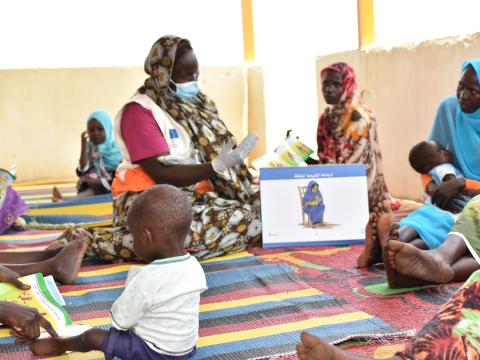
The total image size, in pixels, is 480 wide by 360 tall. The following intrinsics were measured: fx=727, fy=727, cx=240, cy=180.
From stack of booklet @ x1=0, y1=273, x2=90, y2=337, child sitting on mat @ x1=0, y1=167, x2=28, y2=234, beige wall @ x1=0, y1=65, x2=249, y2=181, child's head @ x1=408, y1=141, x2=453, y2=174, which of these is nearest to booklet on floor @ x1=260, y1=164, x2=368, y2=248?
child's head @ x1=408, y1=141, x2=453, y2=174

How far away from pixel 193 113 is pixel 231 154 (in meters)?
0.41

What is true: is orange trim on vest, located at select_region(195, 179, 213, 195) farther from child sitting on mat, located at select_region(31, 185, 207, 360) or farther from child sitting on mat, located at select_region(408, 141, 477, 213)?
child sitting on mat, located at select_region(31, 185, 207, 360)

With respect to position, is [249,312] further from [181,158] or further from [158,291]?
[181,158]

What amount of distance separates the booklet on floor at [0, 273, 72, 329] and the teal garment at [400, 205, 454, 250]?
1693 millimetres

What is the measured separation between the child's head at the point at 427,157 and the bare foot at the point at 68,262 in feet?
6.27

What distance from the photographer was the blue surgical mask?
4.24 metres

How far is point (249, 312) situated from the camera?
9.75 ft

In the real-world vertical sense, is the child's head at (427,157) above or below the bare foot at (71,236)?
above

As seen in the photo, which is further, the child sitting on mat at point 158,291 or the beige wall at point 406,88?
the beige wall at point 406,88

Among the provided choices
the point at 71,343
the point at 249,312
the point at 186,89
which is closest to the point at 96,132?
the point at 186,89

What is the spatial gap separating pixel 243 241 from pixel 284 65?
15.9ft

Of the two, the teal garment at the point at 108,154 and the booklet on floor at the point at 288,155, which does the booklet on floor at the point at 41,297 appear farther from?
the teal garment at the point at 108,154

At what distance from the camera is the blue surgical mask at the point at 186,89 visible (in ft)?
13.9

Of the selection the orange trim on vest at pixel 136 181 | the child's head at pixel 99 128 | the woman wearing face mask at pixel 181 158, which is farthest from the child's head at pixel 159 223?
the child's head at pixel 99 128
